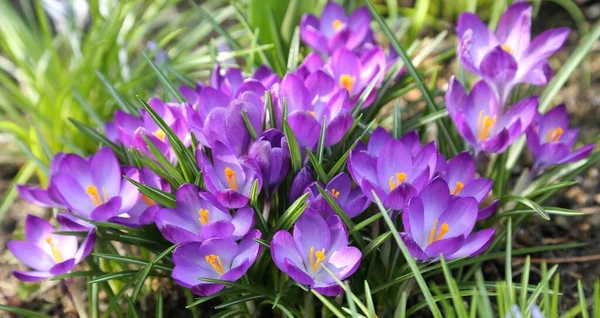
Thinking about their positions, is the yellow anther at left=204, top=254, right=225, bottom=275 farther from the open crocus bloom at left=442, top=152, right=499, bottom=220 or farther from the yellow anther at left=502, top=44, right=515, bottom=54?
the yellow anther at left=502, top=44, right=515, bottom=54

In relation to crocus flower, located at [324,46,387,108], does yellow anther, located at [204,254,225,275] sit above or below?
below

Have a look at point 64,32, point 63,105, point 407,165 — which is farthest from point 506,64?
point 64,32

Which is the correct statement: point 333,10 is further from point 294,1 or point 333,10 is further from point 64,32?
point 64,32

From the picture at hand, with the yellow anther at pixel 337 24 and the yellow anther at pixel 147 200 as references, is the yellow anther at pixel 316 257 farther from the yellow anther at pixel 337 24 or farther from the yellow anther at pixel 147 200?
the yellow anther at pixel 337 24

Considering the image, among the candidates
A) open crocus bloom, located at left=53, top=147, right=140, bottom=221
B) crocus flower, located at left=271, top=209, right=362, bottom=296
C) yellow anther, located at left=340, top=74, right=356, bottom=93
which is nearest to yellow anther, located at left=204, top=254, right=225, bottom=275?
crocus flower, located at left=271, top=209, right=362, bottom=296

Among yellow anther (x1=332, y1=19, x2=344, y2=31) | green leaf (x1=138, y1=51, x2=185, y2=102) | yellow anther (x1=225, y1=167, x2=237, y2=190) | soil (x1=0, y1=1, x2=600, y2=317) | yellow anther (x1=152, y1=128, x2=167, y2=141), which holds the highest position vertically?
green leaf (x1=138, y1=51, x2=185, y2=102)

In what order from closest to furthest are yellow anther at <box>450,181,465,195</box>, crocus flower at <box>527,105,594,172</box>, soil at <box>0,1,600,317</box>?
yellow anther at <box>450,181,465,195</box> → crocus flower at <box>527,105,594,172</box> → soil at <box>0,1,600,317</box>

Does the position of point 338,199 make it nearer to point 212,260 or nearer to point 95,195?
point 212,260
